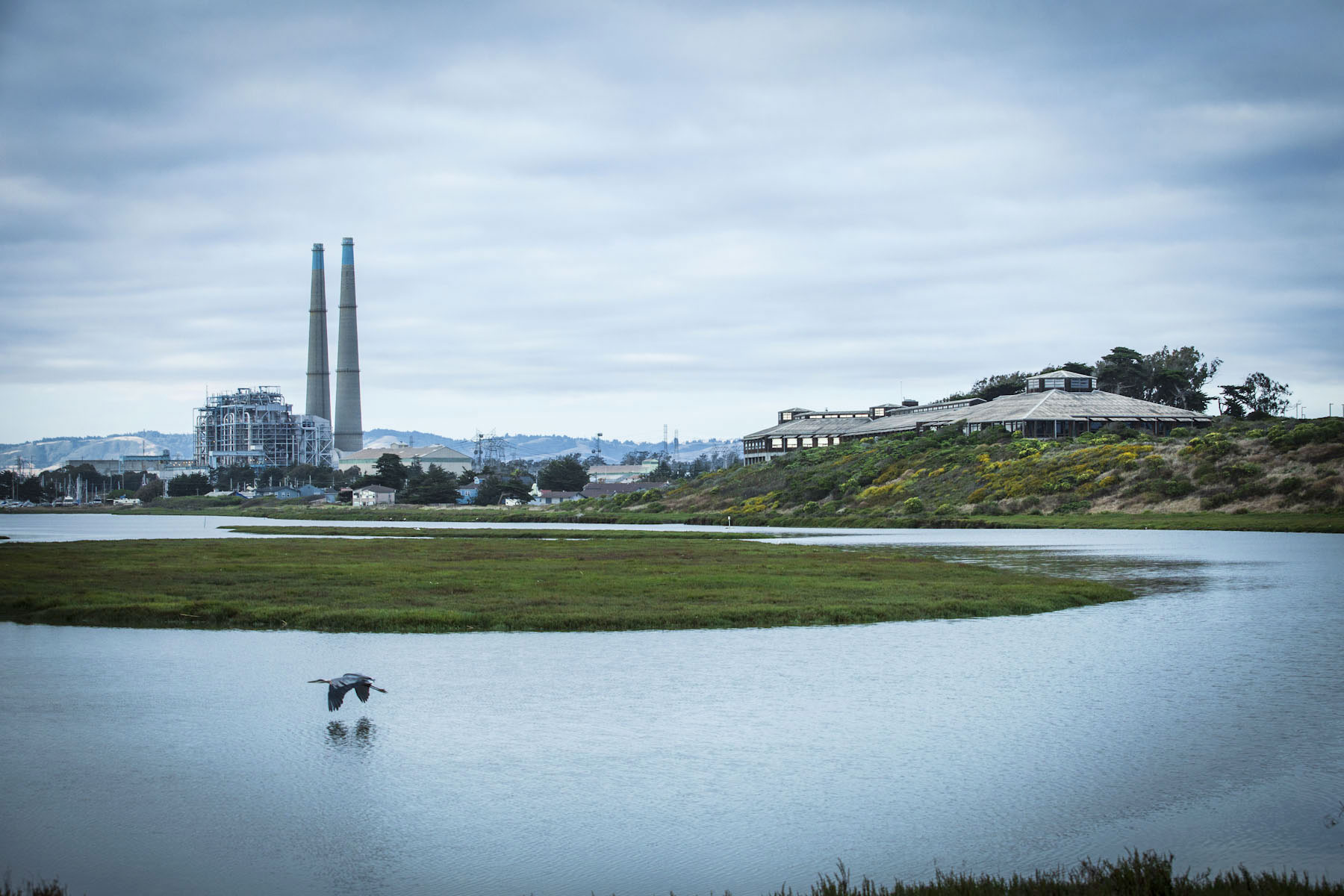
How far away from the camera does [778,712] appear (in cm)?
2127

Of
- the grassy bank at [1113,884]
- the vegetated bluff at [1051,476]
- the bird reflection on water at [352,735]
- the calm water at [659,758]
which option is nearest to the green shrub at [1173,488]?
the vegetated bluff at [1051,476]

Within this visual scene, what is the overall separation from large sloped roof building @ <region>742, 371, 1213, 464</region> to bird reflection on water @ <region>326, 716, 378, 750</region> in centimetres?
11066

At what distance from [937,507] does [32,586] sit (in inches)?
3002

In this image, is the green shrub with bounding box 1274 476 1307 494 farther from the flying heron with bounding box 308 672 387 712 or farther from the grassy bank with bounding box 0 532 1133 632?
the flying heron with bounding box 308 672 387 712

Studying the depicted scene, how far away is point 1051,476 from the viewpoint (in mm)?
98938

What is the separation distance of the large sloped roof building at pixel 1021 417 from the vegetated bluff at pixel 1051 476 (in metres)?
4.72

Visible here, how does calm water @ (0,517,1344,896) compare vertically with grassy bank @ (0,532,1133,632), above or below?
below

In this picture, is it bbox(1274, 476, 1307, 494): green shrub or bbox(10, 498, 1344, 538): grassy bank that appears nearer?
bbox(10, 498, 1344, 538): grassy bank

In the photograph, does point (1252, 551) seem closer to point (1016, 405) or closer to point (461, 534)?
point (461, 534)

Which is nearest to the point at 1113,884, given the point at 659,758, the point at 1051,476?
the point at 659,758

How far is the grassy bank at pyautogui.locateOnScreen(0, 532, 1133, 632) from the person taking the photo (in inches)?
1336

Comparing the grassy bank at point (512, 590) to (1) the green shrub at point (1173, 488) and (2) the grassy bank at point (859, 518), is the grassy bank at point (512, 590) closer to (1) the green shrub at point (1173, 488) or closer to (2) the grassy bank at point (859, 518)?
(2) the grassy bank at point (859, 518)

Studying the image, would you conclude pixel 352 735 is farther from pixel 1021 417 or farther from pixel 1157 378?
pixel 1157 378

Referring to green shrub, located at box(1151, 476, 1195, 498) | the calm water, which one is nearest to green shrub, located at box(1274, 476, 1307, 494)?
green shrub, located at box(1151, 476, 1195, 498)
